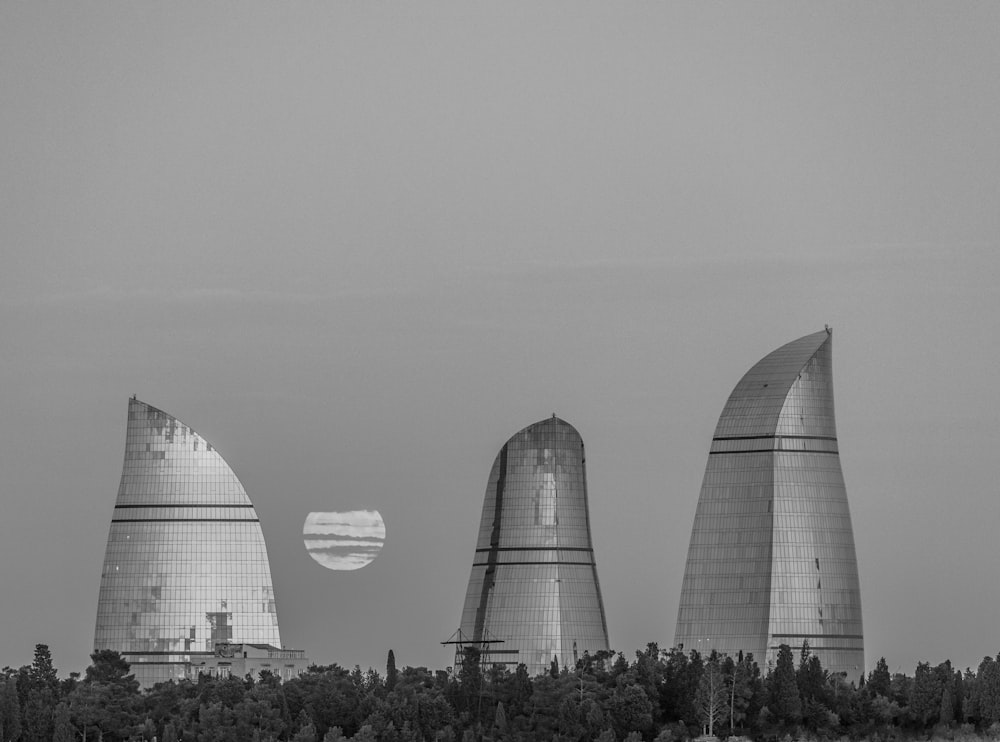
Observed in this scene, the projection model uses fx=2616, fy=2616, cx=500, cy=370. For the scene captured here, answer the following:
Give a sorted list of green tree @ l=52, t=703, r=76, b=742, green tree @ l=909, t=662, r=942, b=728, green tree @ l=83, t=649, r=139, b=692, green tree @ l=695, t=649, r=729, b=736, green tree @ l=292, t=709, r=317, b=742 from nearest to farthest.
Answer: green tree @ l=292, t=709, r=317, b=742 → green tree @ l=52, t=703, r=76, b=742 → green tree @ l=695, t=649, r=729, b=736 → green tree @ l=909, t=662, r=942, b=728 → green tree @ l=83, t=649, r=139, b=692

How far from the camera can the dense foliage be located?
6511 inches

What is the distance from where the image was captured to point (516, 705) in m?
171

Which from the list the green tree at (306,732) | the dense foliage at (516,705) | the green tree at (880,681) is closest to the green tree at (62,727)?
the dense foliage at (516,705)

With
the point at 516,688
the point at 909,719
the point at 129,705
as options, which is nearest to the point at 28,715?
the point at 129,705

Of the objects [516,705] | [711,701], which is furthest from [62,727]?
[711,701]

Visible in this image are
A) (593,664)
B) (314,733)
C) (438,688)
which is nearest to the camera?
(314,733)

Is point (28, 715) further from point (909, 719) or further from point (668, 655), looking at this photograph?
point (909, 719)

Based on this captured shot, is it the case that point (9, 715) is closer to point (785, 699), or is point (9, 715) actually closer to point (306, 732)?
point (306, 732)

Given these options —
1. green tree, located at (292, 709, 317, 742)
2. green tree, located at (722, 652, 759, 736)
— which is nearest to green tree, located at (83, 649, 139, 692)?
green tree, located at (292, 709, 317, 742)

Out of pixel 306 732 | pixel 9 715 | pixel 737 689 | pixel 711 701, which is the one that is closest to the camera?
pixel 306 732

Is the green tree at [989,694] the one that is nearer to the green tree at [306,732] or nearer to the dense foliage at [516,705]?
the dense foliage at [516,705]

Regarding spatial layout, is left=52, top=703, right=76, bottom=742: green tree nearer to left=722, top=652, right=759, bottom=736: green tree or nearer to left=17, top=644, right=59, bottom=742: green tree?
left=17, top=644, right=59, bottom=742: green tree

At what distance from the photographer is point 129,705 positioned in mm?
172000

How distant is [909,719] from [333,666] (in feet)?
134
